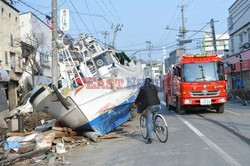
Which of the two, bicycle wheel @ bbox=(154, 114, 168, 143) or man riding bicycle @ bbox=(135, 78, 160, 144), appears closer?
bicycle wheel @ bbox=(154, 114, 168, 143)

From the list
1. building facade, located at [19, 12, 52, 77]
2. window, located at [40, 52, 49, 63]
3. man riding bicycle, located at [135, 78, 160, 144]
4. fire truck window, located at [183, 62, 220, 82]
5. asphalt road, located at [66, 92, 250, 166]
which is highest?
building facade, located at [19, 12, 52, 77]

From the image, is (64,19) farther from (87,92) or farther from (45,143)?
(45,143)

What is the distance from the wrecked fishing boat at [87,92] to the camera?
1295 cm

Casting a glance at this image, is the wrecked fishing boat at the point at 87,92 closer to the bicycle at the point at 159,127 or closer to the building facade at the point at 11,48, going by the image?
the bicycle at the point at 159,127

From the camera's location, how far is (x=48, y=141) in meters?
10.4

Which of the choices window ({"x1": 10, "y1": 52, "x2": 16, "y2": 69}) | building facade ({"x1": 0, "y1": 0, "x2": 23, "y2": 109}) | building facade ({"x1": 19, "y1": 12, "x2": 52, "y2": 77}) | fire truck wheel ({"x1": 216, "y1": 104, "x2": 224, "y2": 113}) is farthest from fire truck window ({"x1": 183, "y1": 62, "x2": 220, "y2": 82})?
building facade ({"x1": 19, "y1": 12, "x2": 52, "y2": 77})

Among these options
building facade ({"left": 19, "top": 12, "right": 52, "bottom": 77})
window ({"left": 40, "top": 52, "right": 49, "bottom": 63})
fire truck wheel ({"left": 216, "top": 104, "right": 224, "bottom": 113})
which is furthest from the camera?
window ({"left": 40, "top": 52, "right": 49, "bottom": 63})

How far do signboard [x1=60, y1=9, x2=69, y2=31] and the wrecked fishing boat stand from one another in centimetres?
106

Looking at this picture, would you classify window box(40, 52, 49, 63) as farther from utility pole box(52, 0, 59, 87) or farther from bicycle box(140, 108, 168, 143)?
bicycle box(140, 108, 168, 143)

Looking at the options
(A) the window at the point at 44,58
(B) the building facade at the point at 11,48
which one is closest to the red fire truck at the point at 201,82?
(B) the building facade at the point at 11,48

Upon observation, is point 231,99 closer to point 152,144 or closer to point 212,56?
point 212,56

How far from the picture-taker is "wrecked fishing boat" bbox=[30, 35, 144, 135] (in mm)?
12945

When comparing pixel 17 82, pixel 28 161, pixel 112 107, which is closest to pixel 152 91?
pixel 112 107

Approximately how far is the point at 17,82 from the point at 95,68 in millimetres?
24200
